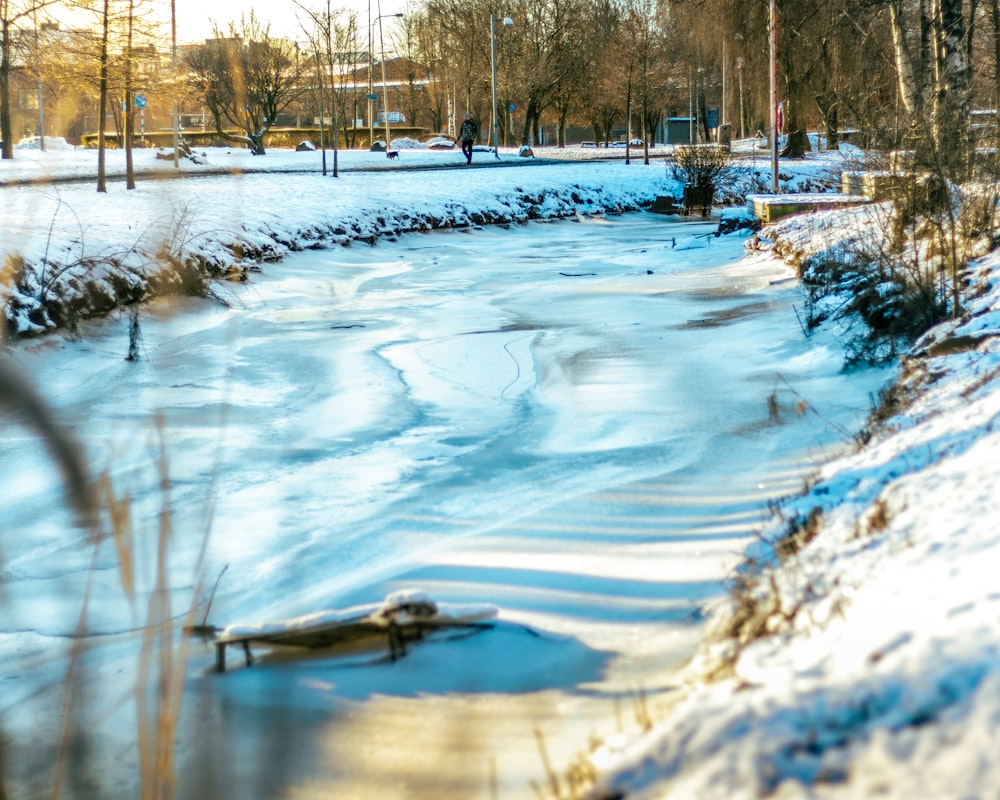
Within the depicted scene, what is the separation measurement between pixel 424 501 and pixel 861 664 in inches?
151

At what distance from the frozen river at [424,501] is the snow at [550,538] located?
0.02 metres

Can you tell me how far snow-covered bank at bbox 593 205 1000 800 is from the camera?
6.83 feet

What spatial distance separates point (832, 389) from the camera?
7.91 metres

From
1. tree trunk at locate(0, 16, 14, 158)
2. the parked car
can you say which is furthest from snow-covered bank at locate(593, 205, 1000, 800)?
the parked car

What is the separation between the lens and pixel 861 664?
2393 millimetres

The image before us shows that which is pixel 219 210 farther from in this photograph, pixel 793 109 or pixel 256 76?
pixel 793 109

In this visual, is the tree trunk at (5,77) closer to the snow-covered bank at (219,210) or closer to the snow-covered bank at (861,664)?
the snow-covered bank at (219,210)

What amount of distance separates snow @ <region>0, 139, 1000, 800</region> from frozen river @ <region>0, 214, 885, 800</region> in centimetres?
2

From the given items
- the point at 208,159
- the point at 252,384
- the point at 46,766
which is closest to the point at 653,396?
the point at 252,384

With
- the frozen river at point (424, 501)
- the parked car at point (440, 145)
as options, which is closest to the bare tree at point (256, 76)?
the parked car at point (440, 145)

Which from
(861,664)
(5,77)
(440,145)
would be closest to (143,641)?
(861,664)

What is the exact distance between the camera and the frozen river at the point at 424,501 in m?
3.57

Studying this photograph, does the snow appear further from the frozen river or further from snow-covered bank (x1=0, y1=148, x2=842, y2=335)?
snow-covered bank (x1=0, y1=148, x2=842, y2=335)

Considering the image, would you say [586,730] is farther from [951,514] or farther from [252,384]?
[252,384]
